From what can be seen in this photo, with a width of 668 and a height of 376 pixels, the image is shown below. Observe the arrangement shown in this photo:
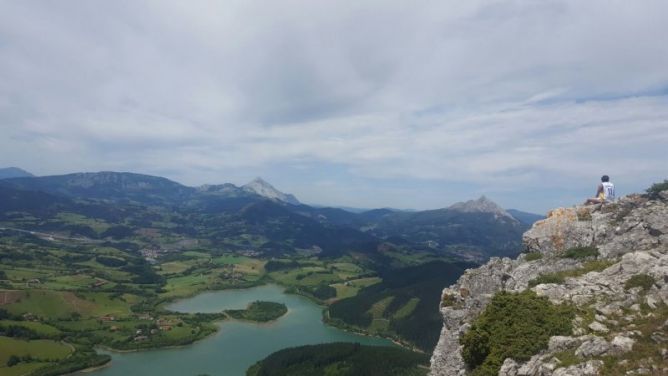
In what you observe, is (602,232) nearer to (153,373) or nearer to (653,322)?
(653,322)

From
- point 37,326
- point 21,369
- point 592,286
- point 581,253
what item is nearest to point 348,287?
point 37,326

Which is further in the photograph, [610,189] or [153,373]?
[153,373]

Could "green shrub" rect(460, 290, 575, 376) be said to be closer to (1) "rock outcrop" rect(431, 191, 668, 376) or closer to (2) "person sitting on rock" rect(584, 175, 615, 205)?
(1) "rock outcrop" rect(431, 191, 668, 376)

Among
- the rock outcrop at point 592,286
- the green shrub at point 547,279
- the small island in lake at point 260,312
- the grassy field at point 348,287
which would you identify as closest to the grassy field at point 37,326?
the small island in lake at point 260,312

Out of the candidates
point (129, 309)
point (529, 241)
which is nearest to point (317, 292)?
point (129, 309)

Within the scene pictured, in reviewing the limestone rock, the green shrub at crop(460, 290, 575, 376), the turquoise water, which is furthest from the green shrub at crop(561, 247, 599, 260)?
the turquoise water

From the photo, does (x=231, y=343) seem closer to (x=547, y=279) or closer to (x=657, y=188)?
(x=657, y=188)

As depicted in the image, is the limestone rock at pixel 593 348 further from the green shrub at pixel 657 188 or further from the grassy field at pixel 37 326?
the grassy field at pixel 37 326
